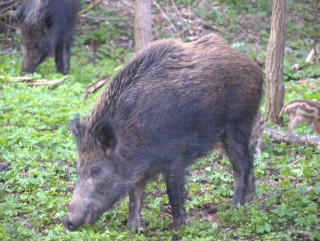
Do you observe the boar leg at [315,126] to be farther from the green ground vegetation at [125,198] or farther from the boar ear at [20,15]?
the boar ear at [20,15]

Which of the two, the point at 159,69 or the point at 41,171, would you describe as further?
the point at 41,171

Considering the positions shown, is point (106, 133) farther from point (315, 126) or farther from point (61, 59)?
point (61, 59)

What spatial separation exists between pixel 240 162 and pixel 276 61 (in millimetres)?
2464

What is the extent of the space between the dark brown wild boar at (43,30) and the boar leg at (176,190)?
576 centimetres

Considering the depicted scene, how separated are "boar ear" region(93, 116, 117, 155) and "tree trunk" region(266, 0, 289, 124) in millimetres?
3730

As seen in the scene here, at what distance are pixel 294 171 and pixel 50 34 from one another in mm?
5908

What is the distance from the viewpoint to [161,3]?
540 inches

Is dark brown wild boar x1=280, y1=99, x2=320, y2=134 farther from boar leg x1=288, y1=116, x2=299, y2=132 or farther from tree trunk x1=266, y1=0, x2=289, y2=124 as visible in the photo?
tree trunk x1=266, y1=0, x2=289, y2=124

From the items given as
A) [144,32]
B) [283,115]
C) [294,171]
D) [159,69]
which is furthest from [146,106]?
[144,32]

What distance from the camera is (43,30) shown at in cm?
979

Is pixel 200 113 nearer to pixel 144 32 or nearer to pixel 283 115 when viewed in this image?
pixel 283 115

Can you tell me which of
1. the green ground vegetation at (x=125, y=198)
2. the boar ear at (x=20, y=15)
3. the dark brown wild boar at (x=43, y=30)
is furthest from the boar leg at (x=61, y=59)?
the boar ear at (x=20, y=15)

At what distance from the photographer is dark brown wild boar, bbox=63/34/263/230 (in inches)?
174

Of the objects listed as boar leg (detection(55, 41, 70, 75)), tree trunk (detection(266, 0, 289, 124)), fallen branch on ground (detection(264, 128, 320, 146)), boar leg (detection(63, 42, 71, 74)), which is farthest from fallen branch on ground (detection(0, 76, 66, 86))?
fallen branch on ground (detection(264, 128, 320, 146))
